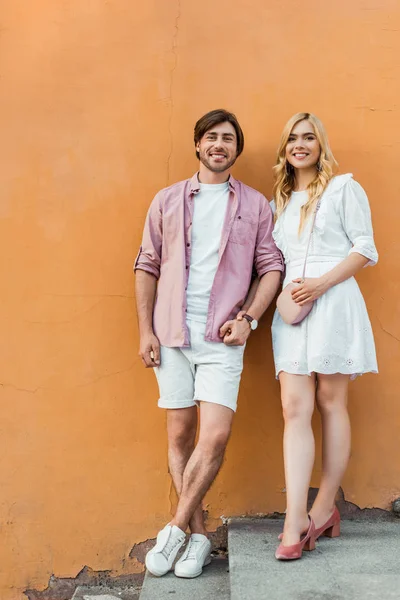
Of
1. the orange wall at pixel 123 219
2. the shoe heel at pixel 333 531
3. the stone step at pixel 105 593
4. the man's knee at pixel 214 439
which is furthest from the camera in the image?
the orange wall at pixel 123 219

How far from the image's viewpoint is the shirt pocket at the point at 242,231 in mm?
3111

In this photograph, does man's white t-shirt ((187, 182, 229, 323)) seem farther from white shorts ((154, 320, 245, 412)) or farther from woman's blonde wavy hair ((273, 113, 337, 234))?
woman's blonde wavy hair ((273, 113, 337, 234))

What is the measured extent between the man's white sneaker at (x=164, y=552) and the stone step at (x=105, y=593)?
58 centimetres

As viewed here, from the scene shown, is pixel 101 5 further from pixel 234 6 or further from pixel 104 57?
pixel 234 6

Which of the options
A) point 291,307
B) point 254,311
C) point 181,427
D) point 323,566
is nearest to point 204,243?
point 254,311

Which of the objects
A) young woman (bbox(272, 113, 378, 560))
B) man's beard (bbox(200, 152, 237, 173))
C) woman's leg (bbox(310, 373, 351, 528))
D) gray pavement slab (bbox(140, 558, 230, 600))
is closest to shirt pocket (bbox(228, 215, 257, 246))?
young woman (bbox(272, 113, 378, 560))

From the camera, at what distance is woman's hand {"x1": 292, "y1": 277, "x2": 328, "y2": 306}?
2.93 m

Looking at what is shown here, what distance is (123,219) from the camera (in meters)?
3.46

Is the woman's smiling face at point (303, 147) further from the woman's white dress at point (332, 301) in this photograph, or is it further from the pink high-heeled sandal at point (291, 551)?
the pink high-heeled sandal at point (291, 551)

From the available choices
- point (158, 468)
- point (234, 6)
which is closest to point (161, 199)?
point (234, 6)

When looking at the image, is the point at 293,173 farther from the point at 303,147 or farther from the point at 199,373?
the point at 199,373

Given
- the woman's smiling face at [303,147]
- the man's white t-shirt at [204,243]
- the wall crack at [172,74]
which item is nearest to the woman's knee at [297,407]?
the man's white t-shirt at [204,243]

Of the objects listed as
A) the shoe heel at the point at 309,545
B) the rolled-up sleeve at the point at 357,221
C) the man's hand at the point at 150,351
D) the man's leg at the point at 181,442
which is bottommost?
the shoe heel at the point at 309,545

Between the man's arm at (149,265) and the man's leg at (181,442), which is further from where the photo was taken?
the man's arm at (149,265)
